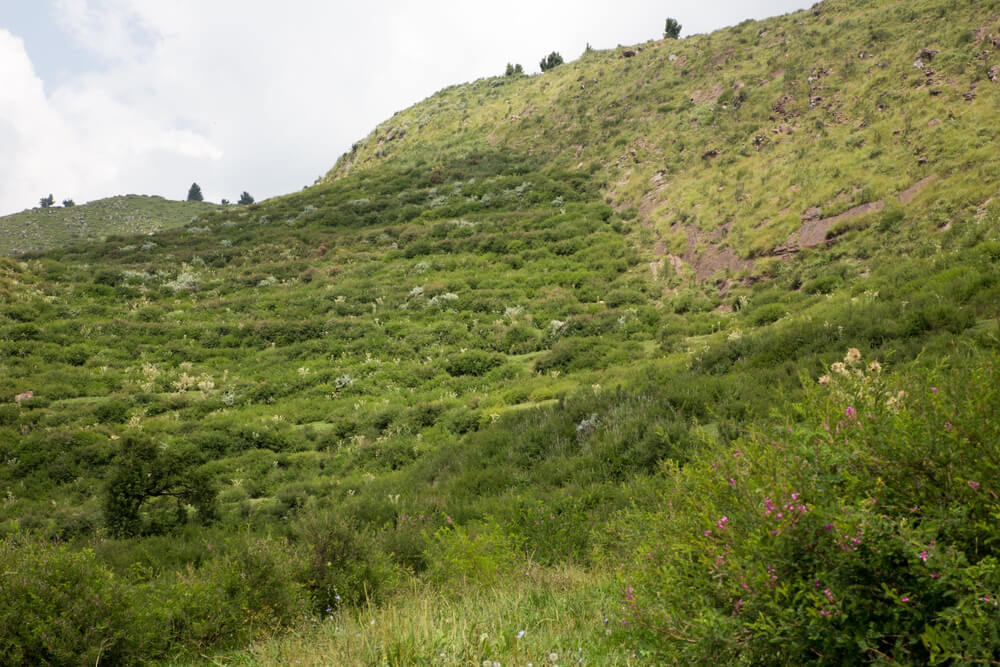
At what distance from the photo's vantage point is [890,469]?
2441 mm

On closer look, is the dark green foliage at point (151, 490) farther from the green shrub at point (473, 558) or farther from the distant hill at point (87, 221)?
the distant hill at point (87, 221)

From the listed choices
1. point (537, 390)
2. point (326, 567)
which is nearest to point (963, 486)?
point (326, 567)

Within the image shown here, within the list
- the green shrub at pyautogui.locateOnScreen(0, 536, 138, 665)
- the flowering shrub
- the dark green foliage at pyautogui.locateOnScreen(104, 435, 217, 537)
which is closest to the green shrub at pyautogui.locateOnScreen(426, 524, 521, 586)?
the flowering shrub

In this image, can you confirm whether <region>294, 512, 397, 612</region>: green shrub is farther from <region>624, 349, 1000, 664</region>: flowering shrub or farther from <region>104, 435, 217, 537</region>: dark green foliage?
<region>104, 435, 217, 537</region>: dark green foliage

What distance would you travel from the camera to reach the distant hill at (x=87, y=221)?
175 feet

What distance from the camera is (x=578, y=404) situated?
11.2 metres

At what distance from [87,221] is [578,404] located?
246ft

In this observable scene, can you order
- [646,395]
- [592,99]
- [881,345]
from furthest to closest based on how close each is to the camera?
[592,99]
[646,395]
[881,345]

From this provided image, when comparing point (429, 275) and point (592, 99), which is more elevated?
point (592, 99)

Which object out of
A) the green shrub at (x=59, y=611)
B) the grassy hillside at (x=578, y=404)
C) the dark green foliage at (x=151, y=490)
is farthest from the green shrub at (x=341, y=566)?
the dark green foliage at (x=151, y=490)

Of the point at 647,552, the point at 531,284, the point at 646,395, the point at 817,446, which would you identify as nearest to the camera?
the point at 817,446

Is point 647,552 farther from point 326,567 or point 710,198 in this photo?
point 710,198

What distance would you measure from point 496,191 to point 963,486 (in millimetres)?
35268

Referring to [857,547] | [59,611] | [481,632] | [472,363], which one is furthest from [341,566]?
[472,363]
